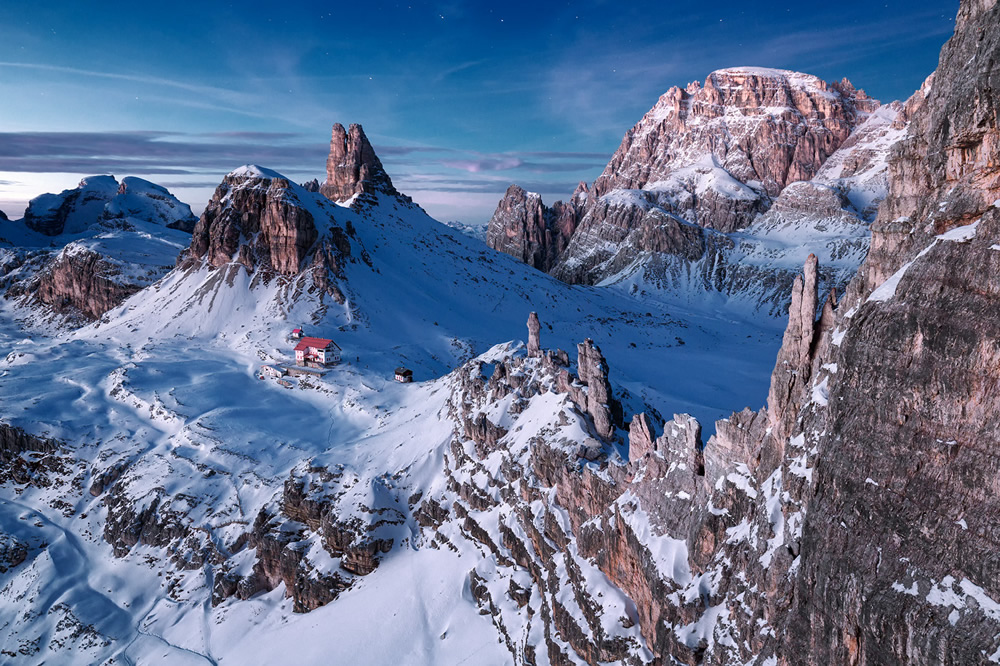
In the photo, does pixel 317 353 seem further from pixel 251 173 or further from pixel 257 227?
pixel 251 173

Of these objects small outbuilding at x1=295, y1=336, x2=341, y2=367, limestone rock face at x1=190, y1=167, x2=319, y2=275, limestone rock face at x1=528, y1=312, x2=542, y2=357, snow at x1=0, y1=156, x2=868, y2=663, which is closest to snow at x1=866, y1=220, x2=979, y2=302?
snow at x1=0, y1=156, x2=868, y2=663

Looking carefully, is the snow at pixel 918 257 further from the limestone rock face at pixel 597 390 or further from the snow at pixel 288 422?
the limestone rock face at pixel 597 390

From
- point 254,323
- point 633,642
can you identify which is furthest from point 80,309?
point 633,642

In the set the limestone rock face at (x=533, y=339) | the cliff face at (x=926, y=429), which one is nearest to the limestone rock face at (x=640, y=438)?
the cliff face at (x=926, y=429)

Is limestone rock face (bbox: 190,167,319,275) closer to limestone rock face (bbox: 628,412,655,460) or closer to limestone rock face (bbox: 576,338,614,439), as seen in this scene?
limestone rock face (bbox: 576,338,614,439)

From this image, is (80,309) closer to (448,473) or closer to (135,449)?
(135,449)

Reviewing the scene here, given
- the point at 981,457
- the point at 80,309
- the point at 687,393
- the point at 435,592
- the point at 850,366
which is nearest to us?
the point at 981,457
